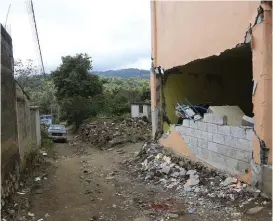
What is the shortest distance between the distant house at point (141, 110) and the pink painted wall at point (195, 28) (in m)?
12.5

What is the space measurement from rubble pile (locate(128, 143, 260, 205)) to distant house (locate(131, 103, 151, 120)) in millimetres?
13010

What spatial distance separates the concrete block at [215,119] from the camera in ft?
21.3

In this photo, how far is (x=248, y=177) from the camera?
573 cm

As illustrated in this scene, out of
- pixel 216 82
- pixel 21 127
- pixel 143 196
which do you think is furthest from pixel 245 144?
pixel 21 127

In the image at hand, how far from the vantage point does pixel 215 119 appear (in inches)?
267

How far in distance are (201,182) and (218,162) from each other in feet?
1.99

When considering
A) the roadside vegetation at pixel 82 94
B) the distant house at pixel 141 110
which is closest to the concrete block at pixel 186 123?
the distant house at pixel 141 110

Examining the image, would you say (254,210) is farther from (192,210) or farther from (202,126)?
(202,126)

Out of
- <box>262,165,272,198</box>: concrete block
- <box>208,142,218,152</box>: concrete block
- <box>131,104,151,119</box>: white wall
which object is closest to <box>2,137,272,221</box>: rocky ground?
<box>262,165,272,198</box>: concrete block

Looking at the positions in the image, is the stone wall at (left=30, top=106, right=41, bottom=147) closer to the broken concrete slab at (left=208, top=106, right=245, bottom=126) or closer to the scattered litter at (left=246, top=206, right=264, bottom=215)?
the broken concrete slab at (left=208, top=106, right=245, bottom=126)

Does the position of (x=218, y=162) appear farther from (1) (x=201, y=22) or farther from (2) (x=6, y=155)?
(2) (x=6, y=155)

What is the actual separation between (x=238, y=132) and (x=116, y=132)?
12.0 metres

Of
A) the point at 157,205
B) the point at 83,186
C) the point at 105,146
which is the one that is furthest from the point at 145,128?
the point at 157,205

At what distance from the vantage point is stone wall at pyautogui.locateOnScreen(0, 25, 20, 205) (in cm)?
538
